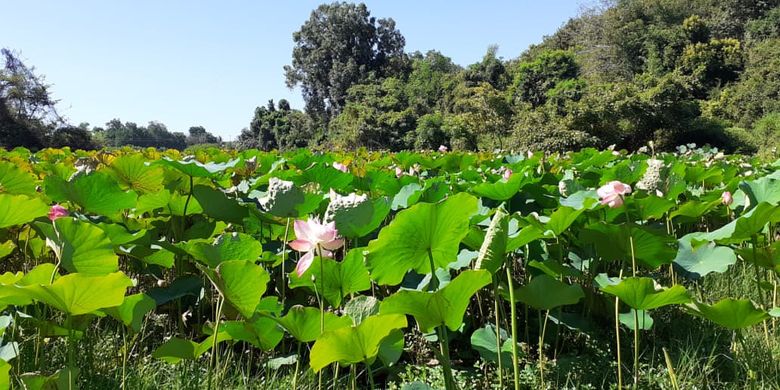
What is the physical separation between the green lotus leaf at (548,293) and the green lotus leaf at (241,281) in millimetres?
548

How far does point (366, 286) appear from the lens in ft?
3.62

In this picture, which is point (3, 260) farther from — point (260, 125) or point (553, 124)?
point (260, 125)

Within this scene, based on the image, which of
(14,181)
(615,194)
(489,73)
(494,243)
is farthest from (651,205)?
(489,73)

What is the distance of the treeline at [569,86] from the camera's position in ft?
47.8

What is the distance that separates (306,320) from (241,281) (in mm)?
127

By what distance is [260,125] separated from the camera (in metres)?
40.6

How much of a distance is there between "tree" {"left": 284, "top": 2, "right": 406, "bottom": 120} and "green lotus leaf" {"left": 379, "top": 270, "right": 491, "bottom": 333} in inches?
1333

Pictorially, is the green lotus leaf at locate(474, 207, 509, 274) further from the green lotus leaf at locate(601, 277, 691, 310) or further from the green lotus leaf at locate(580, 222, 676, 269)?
the green lotus leaf at locate(580, 222, 676, 269)

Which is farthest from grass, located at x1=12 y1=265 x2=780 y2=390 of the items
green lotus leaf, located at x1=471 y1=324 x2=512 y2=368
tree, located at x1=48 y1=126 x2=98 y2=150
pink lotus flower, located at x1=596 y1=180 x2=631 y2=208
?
tree, located at x1=48 y1=126 x2=98 y2=150

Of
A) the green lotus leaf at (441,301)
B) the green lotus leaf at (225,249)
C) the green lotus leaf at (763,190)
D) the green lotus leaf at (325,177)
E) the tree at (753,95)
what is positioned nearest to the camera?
the green lotus leaf at (441,301)

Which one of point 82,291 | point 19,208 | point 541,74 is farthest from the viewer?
point 541,74

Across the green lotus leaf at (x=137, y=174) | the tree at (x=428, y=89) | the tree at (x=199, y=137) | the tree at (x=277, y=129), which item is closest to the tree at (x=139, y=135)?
the tree at (x=199, y=137)

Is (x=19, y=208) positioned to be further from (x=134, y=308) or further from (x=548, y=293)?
(x=548, y=293)

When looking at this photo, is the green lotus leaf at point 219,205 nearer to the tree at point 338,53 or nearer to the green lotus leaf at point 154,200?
the green lotus leaf at point 154,200
